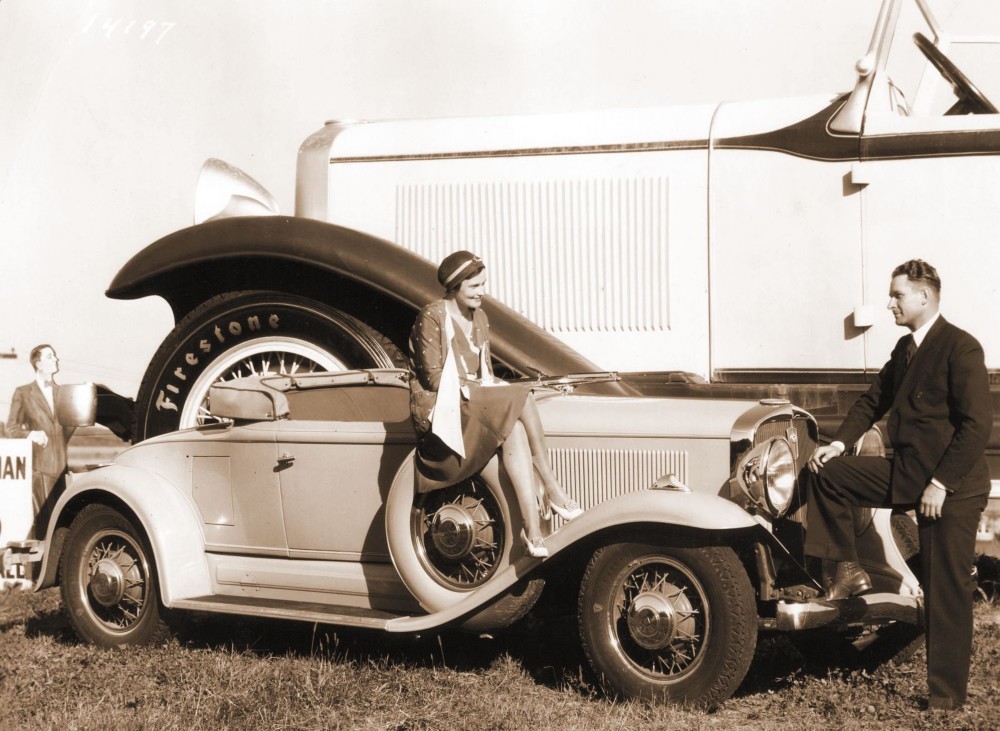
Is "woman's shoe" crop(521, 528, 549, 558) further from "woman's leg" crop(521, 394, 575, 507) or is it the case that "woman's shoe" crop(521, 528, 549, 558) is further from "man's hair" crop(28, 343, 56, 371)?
"man's hair" crop(28, 343, 56, 371)

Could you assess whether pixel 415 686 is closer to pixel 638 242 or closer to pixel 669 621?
pixel 669 621

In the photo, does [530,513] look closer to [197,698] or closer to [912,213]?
[197,698]

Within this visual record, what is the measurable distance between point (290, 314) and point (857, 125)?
307 centimetres

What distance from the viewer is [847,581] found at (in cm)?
436

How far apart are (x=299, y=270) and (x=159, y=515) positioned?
1.59 metres

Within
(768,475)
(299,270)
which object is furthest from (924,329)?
(299,270)

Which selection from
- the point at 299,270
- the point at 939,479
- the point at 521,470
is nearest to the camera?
the point at 939,479

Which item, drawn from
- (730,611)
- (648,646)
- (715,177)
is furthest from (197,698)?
(715,177)

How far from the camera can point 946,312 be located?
18.9 ft

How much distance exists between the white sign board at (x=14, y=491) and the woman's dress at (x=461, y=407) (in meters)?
3.70

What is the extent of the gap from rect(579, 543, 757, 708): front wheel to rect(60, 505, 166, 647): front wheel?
7.10 ft

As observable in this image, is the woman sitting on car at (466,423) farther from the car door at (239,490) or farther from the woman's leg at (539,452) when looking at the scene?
the car door at (239,490)

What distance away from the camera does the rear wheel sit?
610 cm

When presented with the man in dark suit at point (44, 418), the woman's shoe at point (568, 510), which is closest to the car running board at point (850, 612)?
the woman's shoe at point (568, 510)
